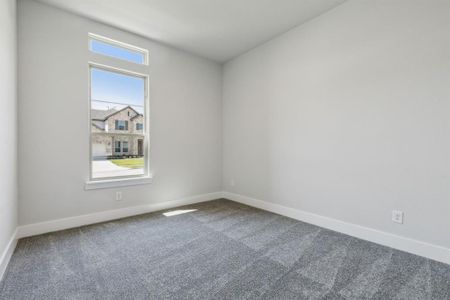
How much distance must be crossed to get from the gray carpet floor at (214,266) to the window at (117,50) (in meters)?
2.43

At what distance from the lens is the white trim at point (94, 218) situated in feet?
7.92

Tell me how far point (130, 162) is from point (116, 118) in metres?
0.71

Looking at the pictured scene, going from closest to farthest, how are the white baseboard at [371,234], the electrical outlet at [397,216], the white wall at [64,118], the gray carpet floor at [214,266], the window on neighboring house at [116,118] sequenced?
the gray carpet floor at [214,266]
the white baseboard at [371,234]
the electrical outlet at [397,216]
the white wall at [64,118]
the window on neighboring house at [116,118]

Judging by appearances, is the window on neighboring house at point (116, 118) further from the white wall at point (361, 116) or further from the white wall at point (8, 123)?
the white wall at point (361, 116)

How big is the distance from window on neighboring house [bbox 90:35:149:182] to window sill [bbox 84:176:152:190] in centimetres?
9

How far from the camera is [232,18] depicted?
279 centimetres

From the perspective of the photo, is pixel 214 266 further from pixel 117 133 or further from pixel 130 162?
pixel 117 133

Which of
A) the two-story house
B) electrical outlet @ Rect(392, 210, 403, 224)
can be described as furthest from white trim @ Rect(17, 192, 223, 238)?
electrical outlet @ Rect(392, 210, 403, 224)

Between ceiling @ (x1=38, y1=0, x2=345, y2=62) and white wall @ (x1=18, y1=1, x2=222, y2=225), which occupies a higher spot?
ceiling @ (x1=38, y1=0, x2=345, y2=62)

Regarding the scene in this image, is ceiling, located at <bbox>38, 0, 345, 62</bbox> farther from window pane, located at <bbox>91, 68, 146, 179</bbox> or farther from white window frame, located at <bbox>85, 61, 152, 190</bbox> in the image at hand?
window pane, located at <bbox>91, 68, 146, 179</bbox>

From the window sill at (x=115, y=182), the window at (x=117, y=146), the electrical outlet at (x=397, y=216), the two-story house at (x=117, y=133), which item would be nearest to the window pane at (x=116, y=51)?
the two-story house at (x=117, y=133)

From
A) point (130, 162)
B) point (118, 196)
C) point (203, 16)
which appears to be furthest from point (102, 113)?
point (203, 16)

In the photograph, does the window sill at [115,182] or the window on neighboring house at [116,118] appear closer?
the window sill at [115,182]

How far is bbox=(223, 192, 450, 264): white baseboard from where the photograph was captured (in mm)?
1920
